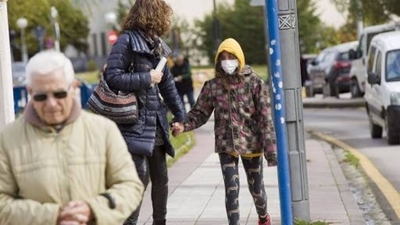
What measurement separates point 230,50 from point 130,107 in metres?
1.26

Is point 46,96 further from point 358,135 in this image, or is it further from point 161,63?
point 358,135

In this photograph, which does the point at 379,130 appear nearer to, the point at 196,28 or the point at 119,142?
the point at 119,142

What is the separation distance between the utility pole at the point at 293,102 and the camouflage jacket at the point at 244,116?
34.0 inches

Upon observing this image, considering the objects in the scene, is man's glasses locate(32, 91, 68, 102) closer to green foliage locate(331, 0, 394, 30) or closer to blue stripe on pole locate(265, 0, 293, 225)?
blue stripe on pole locate(265, 0, 293, 225)

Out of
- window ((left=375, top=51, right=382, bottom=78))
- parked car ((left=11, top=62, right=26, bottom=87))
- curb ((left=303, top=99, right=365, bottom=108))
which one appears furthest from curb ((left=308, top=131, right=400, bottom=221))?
parked car ((left=11, top=62, right=26, bottom=87))

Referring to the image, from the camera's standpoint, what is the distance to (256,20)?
6281 centimetres

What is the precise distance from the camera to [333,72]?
39.5 m

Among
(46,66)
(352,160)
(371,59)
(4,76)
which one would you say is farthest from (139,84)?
(371,59)

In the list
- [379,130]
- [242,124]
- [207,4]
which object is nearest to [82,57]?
[207,4]

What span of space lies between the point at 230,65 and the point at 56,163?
14.7 feet

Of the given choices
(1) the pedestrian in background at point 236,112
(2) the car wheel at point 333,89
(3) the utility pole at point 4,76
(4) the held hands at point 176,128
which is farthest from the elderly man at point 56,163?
(2) the car wheel at point 333,89

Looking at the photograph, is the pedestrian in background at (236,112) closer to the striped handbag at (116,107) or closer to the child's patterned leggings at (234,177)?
the child's patterned leggings at (234,177)

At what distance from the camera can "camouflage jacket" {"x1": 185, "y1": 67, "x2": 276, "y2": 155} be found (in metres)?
9.28

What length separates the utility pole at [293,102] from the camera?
33.3 ft
